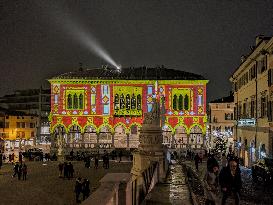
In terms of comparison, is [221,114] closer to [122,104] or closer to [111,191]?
[122,104]

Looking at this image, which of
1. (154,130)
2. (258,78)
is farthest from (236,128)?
(154,130)

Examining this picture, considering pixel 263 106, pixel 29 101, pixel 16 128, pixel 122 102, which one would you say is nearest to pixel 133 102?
pixel 122 102

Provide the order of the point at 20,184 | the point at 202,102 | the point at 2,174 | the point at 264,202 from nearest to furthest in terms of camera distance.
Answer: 1. the point at 264,202
2. the point at 20,184
3. the point at 2,174
4. the point at 202,102

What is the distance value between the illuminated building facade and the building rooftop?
0.12 m

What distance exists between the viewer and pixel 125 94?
61000mm

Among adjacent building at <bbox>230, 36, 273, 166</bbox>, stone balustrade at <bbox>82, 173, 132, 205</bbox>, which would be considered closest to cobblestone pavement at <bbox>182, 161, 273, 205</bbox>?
stone balustrade at <bbox>82, 173, 132, 205</bbox>

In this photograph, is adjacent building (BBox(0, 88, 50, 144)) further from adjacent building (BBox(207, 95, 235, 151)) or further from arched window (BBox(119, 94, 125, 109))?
arched window (BBox(119, 94, 125, 109))

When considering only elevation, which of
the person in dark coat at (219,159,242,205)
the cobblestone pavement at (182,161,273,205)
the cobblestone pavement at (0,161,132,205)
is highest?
the person in dark coat at (219,159,242,205)

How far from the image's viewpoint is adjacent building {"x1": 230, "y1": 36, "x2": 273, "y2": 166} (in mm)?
27297

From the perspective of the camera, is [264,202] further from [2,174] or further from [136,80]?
[136,80]

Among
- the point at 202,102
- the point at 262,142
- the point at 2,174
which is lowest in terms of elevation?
the point at 2,174

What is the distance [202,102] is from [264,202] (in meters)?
44.3

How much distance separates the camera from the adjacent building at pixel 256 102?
27.3m

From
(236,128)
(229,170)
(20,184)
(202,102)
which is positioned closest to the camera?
(229,170)
